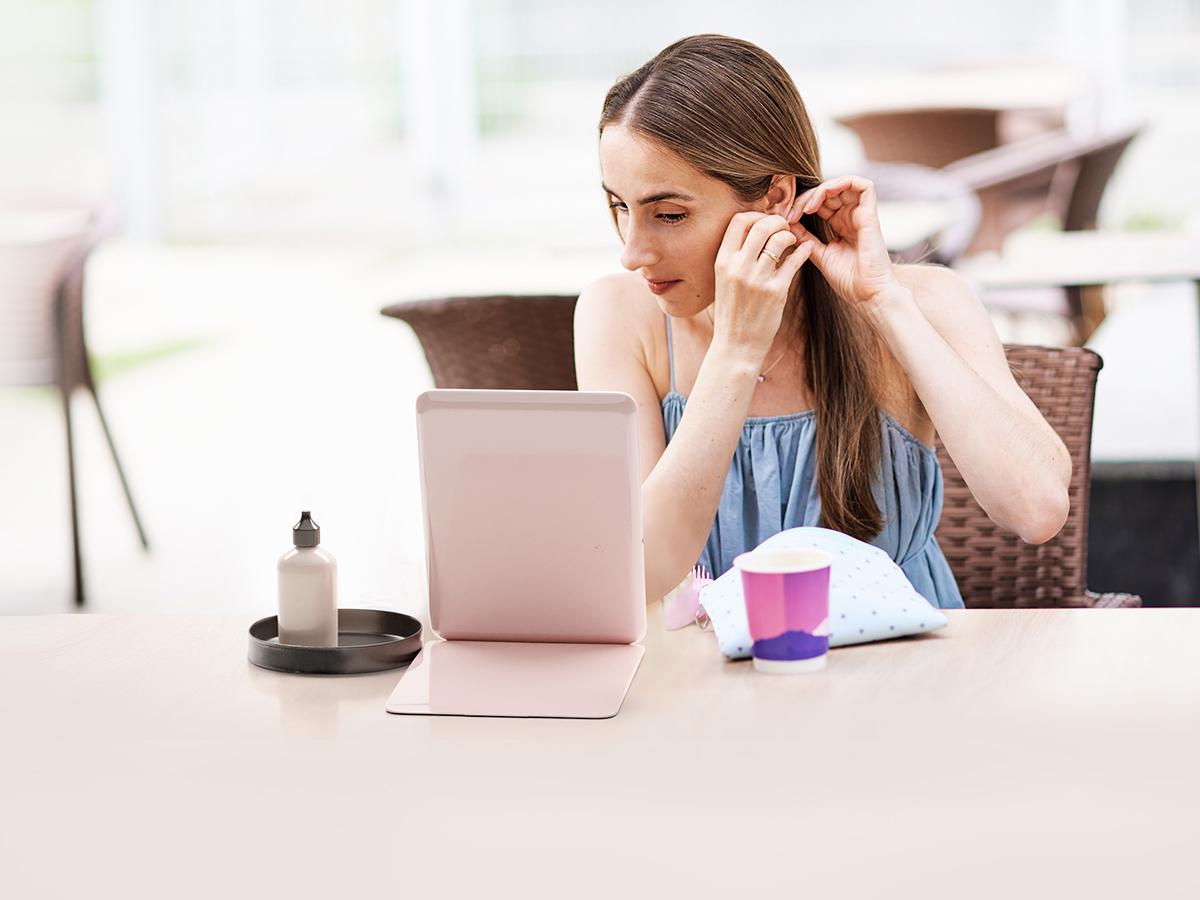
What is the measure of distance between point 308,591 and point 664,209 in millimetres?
685

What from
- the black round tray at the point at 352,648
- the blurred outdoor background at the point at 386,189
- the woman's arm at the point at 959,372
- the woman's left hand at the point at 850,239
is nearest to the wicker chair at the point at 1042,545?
the woman's arm at the point at 959,372

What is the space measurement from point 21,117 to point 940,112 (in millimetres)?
4318

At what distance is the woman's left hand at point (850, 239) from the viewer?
1.83 metres

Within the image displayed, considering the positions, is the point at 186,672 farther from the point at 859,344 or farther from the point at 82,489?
the point at 82,489

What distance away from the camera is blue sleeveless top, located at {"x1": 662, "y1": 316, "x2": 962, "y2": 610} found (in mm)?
1947

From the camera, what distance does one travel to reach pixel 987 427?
1.76 meters

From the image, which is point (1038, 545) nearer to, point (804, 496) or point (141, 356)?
point (804, 496)

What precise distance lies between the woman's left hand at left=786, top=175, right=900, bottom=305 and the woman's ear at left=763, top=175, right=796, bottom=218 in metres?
0.01

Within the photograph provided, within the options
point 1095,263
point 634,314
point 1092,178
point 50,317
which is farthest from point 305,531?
point 1092,178

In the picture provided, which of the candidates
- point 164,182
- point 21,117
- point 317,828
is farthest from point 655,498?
point 21,117

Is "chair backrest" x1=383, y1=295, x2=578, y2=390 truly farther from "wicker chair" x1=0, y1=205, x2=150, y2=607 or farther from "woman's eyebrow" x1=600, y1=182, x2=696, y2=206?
"wicker chair" x1=0, y1=205, x2=150, y2=607

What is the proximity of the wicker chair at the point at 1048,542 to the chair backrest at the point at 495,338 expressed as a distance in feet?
2.37

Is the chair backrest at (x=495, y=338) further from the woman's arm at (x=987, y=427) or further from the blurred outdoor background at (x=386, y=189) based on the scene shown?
the blurred outdoor background at (x=386, y=189)

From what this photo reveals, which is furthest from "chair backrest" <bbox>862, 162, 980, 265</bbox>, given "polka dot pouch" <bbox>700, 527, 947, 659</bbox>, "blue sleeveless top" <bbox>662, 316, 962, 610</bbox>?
"polka dot pouch" <bbox>700, 527, 947, 659</bbox>
